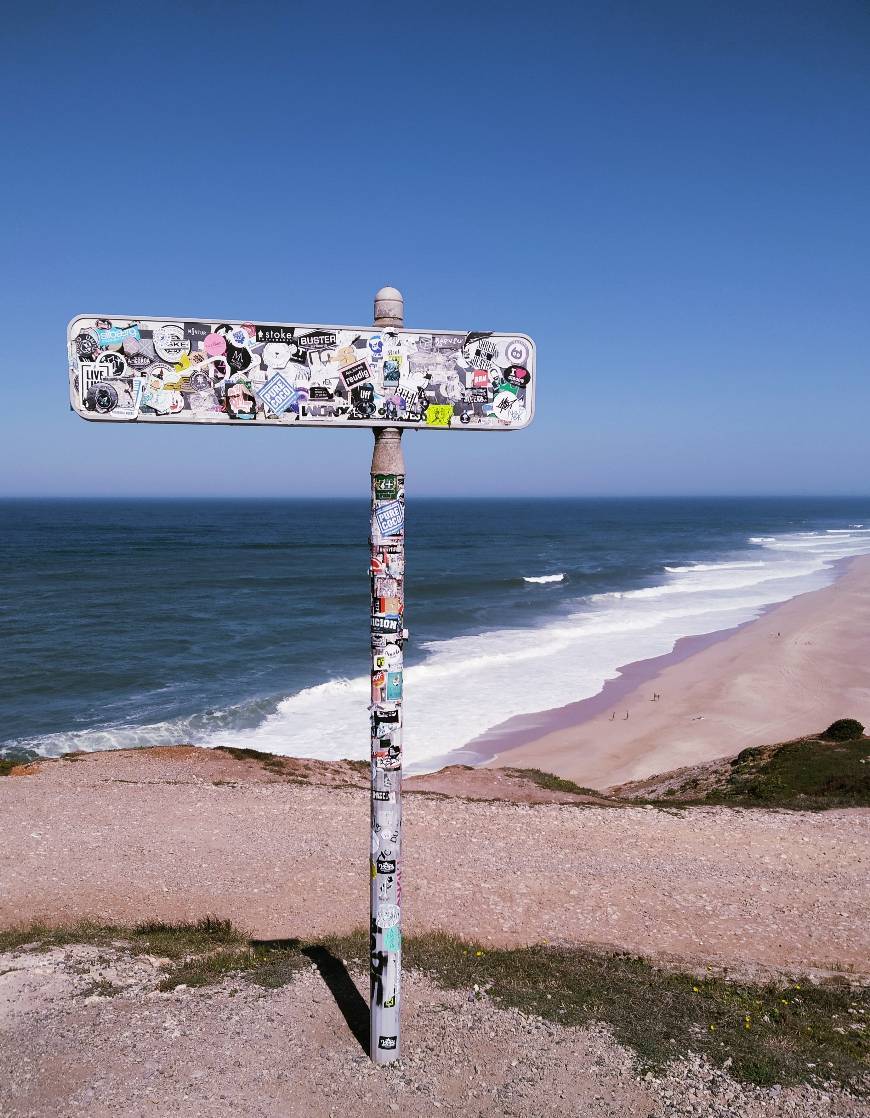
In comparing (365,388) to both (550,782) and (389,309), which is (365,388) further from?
(550,782)

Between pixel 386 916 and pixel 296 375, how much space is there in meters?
3.47

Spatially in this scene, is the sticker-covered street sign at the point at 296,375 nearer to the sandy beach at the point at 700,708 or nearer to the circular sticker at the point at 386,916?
the circular sticker at the point at 386,916

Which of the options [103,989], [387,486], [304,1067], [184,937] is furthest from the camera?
[184,937]

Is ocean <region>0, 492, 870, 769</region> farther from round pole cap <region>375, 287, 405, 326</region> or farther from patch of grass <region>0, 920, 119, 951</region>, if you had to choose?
round pole cap <region>375, 287, 405, 326</region>

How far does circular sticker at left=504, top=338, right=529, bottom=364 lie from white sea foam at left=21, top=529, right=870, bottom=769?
17738 millimetres

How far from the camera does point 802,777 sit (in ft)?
55.8

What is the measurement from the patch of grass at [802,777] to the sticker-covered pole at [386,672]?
12609mm

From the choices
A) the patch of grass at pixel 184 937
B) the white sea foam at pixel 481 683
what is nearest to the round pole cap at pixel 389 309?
the patch of grass at pixel 184 937

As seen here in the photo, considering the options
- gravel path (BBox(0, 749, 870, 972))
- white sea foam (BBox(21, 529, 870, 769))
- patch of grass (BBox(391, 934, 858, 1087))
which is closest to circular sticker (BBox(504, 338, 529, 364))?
patch of grass (BBox(391, 934, 858, 1087))

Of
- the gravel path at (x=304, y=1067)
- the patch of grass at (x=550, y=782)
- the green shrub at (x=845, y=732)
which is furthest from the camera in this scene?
the green shrub at (x=845, y=732)

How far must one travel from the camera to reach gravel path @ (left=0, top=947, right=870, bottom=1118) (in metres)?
4.71

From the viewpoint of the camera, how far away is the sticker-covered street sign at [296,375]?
403 cm

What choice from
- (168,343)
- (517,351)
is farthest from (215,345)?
(517,351)

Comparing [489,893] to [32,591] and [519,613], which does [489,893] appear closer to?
[519,613]
